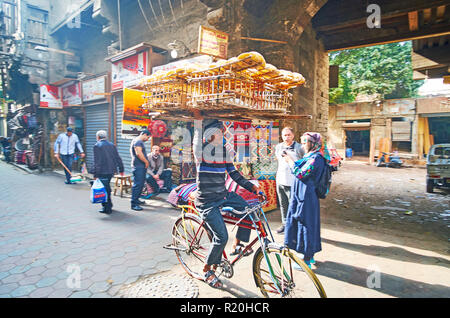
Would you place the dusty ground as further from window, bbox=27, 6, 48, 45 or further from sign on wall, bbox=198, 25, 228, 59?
window, bbox=27, 6, 48, 45

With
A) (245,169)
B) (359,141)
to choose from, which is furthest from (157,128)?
(359,141)

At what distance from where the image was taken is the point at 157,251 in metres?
4.08

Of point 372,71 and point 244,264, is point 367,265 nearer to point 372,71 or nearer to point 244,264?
point 244,264

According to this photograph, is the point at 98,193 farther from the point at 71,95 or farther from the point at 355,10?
the point at 71,95

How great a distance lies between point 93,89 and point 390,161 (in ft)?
67.9

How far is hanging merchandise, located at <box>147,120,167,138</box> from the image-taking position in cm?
843

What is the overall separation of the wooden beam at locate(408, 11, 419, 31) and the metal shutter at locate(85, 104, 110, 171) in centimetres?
1176

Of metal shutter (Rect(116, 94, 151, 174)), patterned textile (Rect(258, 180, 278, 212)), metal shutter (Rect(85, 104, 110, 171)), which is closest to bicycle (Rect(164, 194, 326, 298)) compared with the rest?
patterned textile (Rect(258, 180, 278, 212))

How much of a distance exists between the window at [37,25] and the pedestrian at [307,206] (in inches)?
712

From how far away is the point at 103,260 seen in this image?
3.74 meters

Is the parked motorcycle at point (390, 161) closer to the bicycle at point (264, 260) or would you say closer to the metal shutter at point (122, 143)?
the metal shutter at point (122, 143)

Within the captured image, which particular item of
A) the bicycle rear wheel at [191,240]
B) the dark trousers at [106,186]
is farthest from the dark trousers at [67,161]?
the bicycle rear wheel at [191,240]
